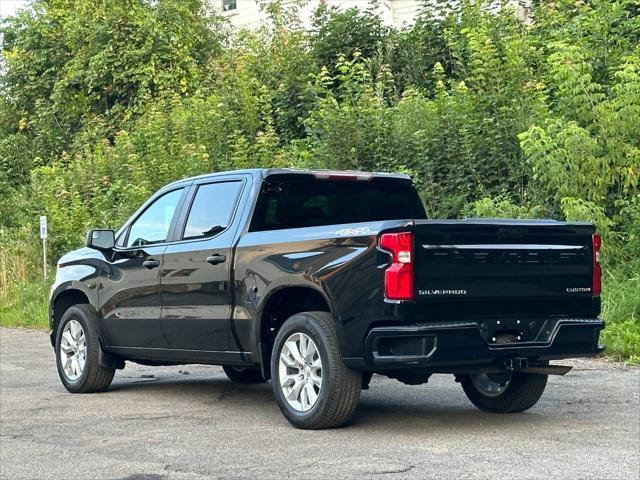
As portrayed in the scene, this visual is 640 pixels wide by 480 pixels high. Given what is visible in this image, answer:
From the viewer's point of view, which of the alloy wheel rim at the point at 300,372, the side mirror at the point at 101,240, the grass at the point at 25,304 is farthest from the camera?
the grass at the point at 25,304

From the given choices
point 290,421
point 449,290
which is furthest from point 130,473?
point 449,290

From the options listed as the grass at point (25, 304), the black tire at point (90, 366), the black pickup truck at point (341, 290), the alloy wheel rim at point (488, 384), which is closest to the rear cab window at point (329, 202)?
the black pickup truck at point (341, 290)

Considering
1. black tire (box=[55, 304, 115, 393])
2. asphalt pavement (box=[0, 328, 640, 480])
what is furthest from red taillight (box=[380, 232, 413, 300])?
black tire (box=[55, 304, 115, 393])

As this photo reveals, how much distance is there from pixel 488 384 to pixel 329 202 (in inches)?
76.3

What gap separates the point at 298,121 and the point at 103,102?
10218 mm

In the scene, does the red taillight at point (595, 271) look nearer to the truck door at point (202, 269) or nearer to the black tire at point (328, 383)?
the black tire at point (328, 383)

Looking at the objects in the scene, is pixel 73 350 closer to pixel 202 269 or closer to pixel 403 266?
Result: pixel 202 269

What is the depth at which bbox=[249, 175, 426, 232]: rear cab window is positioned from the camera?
28.9ft

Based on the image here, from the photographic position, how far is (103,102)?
30375mm

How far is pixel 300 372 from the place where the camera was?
786 cm

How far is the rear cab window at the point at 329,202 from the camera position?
8797mm

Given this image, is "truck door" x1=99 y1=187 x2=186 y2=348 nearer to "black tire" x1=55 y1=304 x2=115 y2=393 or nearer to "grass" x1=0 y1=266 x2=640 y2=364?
"black tire" x1=55 y1=304 x2=115 y2=393

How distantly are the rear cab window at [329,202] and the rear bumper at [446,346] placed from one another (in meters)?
1.75

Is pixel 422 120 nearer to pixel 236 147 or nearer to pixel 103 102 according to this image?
pixel 236 147
